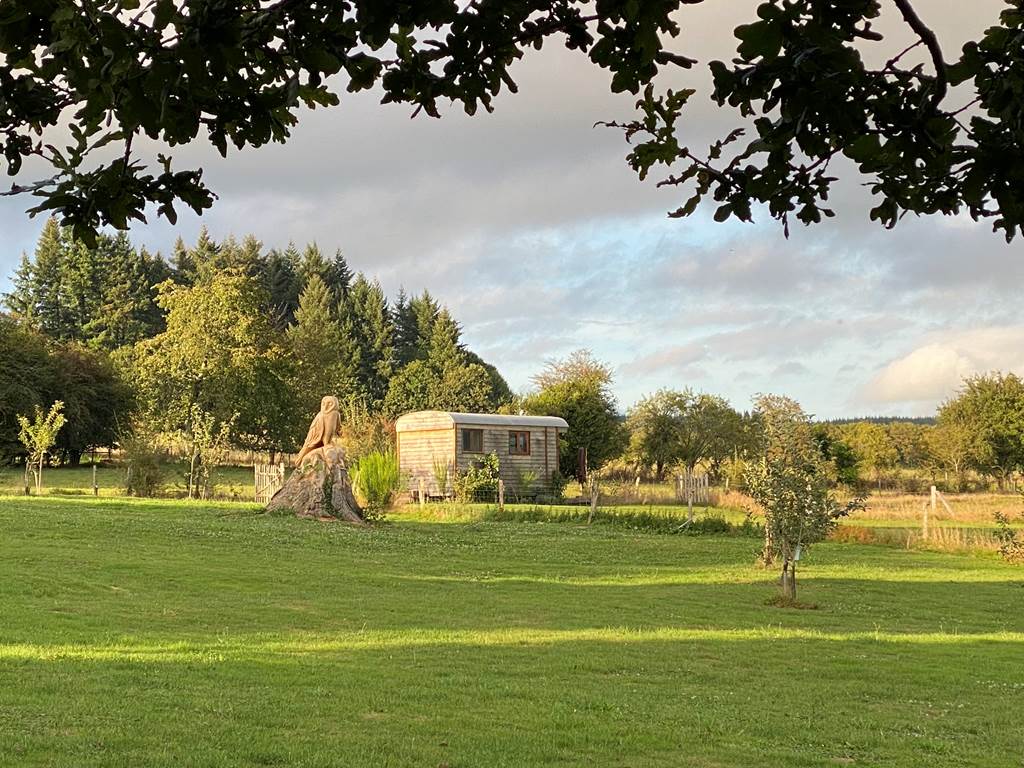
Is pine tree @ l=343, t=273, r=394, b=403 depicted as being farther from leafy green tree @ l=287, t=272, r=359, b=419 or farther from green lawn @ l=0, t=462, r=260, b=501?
green lawn @ l=0, t=462, r=260, b=501

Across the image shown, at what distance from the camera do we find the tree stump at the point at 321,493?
2336 centimetres

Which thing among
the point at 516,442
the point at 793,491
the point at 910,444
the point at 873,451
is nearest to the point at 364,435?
the point at 516,442

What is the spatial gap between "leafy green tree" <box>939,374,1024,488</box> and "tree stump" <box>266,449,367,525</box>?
35088mm

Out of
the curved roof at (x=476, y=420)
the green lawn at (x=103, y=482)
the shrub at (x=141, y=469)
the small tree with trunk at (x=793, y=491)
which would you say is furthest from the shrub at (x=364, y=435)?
the small tree with trunk at (x=793, y=491)

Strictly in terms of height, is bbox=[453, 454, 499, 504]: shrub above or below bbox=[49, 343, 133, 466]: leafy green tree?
below

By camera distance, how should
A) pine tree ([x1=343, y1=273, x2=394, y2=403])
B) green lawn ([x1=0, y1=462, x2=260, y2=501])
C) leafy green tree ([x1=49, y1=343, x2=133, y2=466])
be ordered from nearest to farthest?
green lawn ([x1=0, y1=462, x2=260, y2=501]) → leafy green tree ([x1=49, y1=343, x2=133, y2=466]) → pine tree ([x1=343, y1=273, x2=394, y2=403])

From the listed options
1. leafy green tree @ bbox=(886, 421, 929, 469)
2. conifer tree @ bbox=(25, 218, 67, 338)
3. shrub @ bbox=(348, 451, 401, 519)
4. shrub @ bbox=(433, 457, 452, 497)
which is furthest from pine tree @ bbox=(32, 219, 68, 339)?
leafy green tree @ bbox=(886, 421, 929, 469)

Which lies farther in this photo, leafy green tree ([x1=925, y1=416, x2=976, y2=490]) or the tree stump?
leafy green tree ([x1=925, y1=416, x2=976, y2=490])

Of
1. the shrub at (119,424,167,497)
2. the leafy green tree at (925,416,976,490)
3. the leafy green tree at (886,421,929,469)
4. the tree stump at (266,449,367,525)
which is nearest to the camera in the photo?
the tree stump at (266,449,367,525)

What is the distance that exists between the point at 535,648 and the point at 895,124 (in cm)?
723

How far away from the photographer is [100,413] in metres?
47.3

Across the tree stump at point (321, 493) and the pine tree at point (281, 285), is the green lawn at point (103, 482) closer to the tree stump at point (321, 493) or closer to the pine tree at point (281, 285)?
the tree stump at point (321, 493)

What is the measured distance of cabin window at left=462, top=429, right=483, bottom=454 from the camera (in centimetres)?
3694

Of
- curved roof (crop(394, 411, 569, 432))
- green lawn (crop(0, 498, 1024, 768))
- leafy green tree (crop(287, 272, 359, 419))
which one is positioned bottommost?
green lawn (crop(0, 498, 1024, 768))
